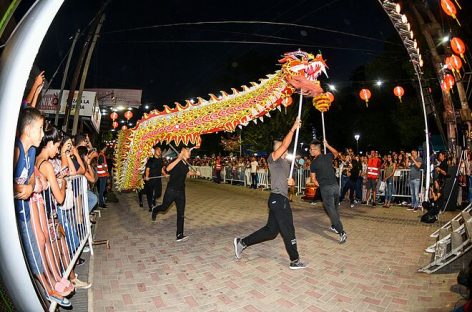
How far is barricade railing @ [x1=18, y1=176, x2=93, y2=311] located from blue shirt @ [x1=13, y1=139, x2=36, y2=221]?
4.5 inches

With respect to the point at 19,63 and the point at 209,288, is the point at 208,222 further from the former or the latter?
the point at 19,63

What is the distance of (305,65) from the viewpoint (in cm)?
605

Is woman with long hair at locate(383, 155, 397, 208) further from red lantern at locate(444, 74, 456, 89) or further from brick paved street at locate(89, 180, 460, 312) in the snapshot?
red lantern at locate(444, 74, 456, 89)

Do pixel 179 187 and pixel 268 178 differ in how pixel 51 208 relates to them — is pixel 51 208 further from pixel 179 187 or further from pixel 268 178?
pixel 268 178

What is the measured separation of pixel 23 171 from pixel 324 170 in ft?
17.1

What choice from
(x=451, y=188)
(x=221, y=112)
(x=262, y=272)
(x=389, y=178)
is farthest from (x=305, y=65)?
(x=389, y=178)

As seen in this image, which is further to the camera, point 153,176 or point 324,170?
point 153,176

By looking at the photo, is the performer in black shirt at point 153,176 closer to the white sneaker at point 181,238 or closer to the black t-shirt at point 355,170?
the white sneaker at point 181,238

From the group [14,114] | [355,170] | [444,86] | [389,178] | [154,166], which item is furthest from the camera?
[444,86]

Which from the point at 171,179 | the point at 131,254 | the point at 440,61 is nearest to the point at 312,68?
the point at 171,179

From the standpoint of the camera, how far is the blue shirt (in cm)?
247

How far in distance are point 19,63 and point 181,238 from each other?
4820 mm

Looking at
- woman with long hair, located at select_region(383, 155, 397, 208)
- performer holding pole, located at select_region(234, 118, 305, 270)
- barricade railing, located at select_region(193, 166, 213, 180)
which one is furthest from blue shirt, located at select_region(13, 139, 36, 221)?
barricade railing, located at select_region(193, 166, 213, 180)

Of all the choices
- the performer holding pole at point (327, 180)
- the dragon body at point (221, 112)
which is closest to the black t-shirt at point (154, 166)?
the dragon body at point (221, 112)
